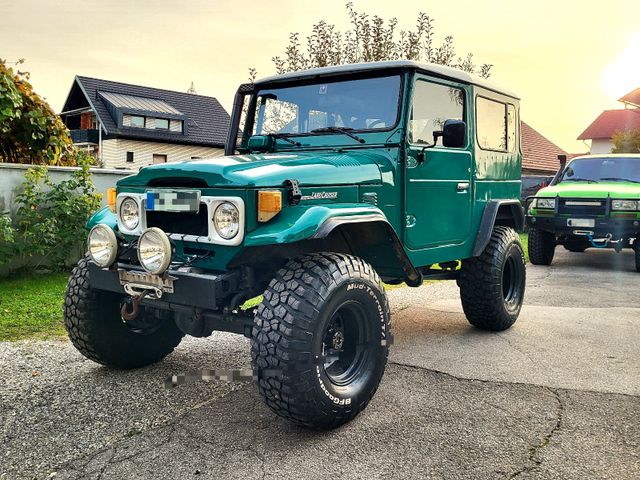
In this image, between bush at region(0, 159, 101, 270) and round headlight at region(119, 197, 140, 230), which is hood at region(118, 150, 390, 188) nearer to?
round headlight at region(119, 197, 140, 230)

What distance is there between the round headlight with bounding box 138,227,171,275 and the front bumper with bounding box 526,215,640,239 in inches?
338

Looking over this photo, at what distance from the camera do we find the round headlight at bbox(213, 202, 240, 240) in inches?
132

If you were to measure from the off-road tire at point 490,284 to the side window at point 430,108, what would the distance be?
1.27 metres

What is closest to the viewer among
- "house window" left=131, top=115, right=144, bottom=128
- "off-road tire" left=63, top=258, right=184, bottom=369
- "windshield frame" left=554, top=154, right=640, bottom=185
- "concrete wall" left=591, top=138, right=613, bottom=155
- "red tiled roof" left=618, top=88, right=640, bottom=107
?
"off-road tire" left=63, top=258, right=184, bottom=369

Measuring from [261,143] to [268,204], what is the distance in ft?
4.78

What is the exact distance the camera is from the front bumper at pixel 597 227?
9.88m

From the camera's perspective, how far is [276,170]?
11.7 ft

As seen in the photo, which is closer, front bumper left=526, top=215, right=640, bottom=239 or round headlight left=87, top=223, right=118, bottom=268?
round headlight left=87, top=223, right=118, bottom=268

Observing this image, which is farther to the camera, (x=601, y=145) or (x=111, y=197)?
(x=601, y=145)

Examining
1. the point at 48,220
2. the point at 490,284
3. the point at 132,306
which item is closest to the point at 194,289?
the point at 132,306

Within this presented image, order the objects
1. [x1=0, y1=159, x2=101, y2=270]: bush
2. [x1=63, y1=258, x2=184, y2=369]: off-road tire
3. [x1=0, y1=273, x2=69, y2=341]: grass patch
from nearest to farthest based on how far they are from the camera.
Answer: [x1=63, y1=258, x2=184, y2=369]: off-road tire, [x1=0, y1=273, x2=69, y2=341]: grass patch, [x1=0, y1=159, x2=101, y2=270]: bush

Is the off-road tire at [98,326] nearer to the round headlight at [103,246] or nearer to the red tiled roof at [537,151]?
the round headlight at [103,246]

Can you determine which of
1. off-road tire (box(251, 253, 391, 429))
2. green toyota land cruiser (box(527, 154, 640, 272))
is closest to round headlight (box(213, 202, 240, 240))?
off-road tire (box(251, 253, 391, 429))

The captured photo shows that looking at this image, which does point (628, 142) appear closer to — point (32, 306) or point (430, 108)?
point (430, 108)
